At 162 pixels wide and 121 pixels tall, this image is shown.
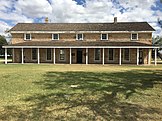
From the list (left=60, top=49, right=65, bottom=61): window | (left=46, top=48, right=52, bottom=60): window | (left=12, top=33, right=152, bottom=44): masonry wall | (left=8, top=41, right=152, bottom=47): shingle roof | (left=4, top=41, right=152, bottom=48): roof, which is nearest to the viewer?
(left=4, top=41, right=152, bottom=48): roof

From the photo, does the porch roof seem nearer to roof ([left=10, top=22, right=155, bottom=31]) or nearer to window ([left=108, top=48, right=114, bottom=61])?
window ([left=108, top=48, right=114, bottom=61])

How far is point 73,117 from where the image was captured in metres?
6.10

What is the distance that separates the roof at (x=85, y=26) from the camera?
114 feet

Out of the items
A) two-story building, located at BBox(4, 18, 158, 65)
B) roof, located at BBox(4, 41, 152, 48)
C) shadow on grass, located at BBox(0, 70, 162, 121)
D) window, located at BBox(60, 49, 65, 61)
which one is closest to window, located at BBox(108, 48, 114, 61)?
two-story building, located at BBox(4, 18, 158, 65)

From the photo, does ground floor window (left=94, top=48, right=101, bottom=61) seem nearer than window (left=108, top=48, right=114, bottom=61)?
No

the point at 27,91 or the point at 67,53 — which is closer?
the point at 27,91

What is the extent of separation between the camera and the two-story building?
3312 centimetres

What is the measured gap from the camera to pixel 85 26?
36656 millimetres

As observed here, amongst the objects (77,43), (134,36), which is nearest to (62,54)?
(77,43)

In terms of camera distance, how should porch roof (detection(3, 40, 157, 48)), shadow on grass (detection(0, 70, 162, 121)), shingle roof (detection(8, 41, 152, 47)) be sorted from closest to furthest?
shadow on grass (detection(0, 70, 162, 121))
porch roof (detection(3, 40, 157, 48))
shingle roof (detection(8, 41, 152, 47))

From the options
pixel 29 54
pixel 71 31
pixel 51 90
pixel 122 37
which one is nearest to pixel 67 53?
pixel 71 31

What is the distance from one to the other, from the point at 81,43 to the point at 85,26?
4.47m

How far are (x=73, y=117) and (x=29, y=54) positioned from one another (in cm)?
3020

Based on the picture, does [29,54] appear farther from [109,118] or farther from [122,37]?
[109,118]
